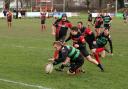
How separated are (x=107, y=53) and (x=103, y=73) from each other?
610cm

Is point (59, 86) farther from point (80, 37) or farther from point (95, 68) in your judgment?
point (95, 68)

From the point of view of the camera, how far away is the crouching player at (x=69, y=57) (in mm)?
13070

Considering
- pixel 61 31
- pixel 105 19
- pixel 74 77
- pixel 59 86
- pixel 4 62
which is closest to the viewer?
pixel 59 86

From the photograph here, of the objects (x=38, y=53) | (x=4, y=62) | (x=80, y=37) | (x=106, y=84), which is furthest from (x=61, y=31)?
(x=106, y=84)

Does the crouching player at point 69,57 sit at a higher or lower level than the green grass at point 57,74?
higher

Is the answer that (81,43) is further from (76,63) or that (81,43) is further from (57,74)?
(57,74)

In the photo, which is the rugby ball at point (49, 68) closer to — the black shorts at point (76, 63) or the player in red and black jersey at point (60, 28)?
the black shorts at point (76, 63)

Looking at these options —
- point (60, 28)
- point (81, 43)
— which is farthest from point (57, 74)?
point (60, 28)

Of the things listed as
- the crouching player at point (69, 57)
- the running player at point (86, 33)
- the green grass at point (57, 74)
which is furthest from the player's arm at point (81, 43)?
the green grass at point (57, 74)

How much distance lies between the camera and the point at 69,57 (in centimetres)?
1335

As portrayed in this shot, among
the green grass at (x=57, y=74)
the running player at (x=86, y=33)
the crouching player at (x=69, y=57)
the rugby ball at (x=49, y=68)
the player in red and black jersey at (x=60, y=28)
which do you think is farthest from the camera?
the player in red and black jersey at (x=60, y=28)

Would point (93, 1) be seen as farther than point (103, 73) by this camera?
Yes

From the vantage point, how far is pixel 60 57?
13.5 m

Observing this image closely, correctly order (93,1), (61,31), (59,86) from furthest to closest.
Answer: (93,1) → (61,31) → (59,86)
